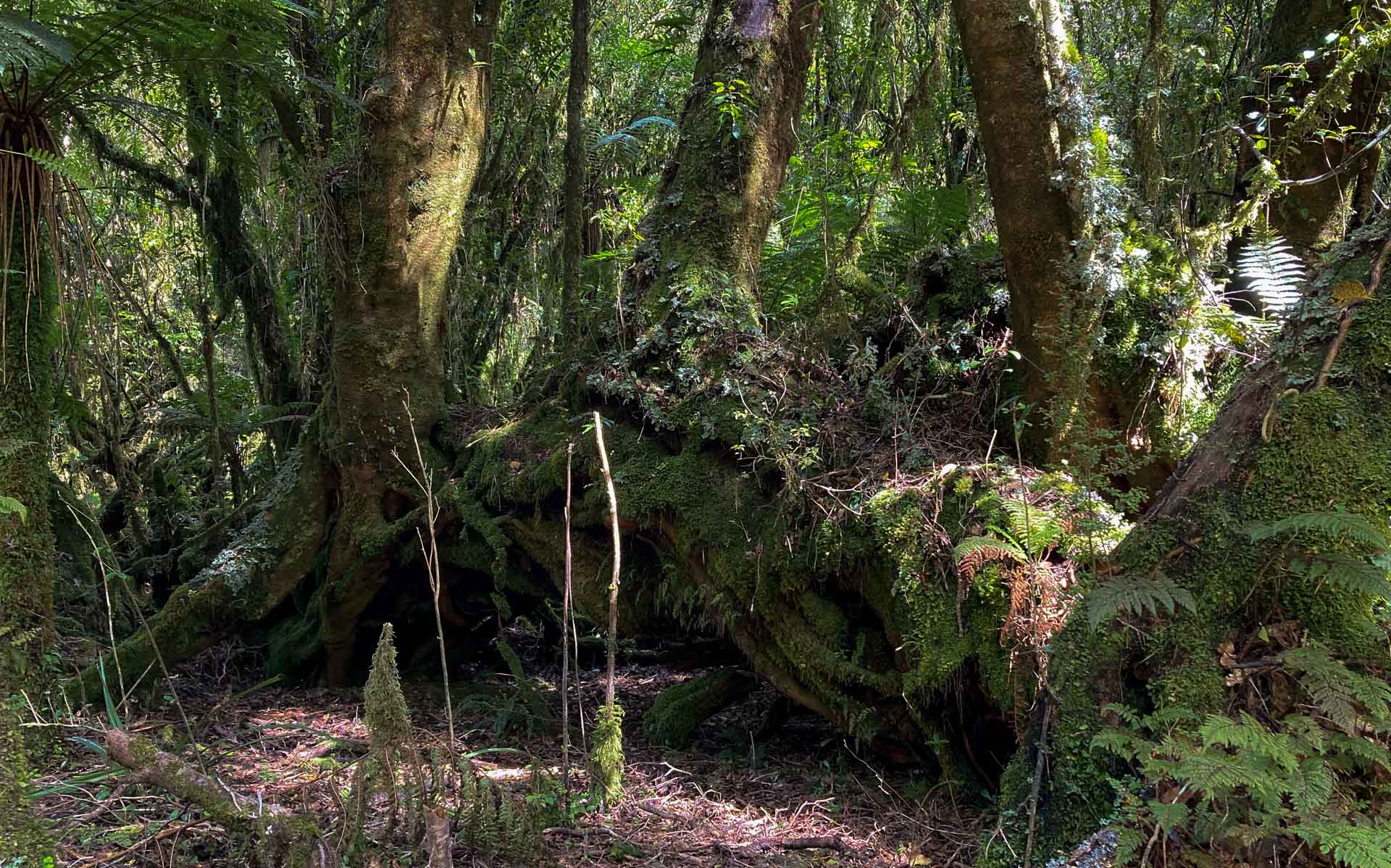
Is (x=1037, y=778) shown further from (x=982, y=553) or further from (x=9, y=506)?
(x=9, y=506)

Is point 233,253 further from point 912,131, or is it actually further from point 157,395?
point 912,131

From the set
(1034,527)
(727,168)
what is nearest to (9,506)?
(1034,527)

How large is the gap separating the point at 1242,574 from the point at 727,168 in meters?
3.99

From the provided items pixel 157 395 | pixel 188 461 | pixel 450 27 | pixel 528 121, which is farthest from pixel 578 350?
pixel 157 395

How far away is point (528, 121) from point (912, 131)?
4.67m

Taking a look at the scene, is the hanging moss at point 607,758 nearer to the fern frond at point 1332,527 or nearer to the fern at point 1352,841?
the fern at point 1352,841

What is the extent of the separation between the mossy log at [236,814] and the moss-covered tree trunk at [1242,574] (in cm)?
226

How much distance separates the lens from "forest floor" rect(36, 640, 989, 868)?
10.3 ft

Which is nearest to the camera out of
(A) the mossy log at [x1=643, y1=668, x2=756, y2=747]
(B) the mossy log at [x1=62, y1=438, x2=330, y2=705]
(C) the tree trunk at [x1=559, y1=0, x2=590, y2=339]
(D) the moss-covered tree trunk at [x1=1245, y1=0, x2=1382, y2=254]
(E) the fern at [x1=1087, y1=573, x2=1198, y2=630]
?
(E) the fern at [x1=1087, y1=573, x2=1198, y2=630]

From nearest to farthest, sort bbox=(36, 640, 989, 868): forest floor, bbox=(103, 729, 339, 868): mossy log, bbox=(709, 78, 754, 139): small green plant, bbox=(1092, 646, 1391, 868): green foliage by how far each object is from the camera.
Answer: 1. bbox=(1092, 646, 1391, 868): green foliage
2. bbox=(103, 729, 339, 868): mossy log
3. bbox=(36, 640, 989, 868): forest floor
4. bbox=(709, 78, 754, 139): small green plant

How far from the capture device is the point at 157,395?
9852mm

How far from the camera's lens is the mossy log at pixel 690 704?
189 inches

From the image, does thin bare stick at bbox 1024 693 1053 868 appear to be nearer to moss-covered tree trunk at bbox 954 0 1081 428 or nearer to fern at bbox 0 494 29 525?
moss-covered tree trunk at bbox 954 0 1081 428

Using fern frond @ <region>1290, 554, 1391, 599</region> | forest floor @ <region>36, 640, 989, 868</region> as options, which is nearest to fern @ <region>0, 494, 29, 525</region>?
forest floor @ <region>36, 640, 989, 868</region>
